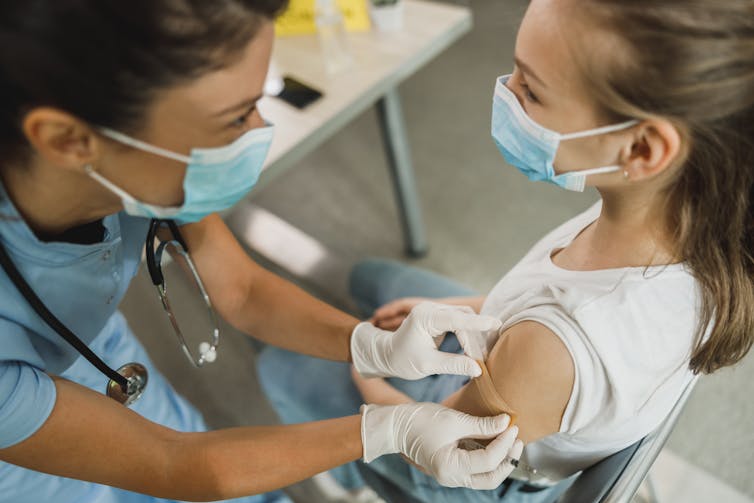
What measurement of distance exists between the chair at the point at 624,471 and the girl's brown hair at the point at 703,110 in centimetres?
10

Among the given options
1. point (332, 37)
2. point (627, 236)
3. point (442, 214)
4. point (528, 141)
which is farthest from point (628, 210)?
point (442, 214)

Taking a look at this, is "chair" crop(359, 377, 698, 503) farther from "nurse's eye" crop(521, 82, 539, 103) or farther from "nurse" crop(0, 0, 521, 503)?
"nurse's eye" crop(521, 82, 539, 103)

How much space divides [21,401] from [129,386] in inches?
9.0

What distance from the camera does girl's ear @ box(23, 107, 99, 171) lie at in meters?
0.62

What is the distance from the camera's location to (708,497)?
144 cm

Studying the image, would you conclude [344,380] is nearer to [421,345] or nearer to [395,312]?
[395,312]

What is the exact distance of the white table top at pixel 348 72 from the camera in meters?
1.33

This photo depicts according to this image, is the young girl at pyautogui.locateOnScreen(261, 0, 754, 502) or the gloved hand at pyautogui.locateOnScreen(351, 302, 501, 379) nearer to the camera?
the young girl at pyautogui.locateOnScreen(261, 0, 754, 502)

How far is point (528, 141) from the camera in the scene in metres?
0.78

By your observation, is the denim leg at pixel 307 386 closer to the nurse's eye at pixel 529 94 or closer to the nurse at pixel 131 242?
the nurse at pixel 131 242

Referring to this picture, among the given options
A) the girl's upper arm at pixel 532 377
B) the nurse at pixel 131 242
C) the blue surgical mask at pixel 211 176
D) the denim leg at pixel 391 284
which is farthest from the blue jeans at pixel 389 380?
the blue surgical mask at pixel 211 176

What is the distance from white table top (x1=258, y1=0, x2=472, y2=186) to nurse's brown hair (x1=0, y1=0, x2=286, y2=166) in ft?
2.07

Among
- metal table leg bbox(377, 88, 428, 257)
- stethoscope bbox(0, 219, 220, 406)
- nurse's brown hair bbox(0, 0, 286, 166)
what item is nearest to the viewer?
nurse's brown hair bbox(0, 0, 286, 166)

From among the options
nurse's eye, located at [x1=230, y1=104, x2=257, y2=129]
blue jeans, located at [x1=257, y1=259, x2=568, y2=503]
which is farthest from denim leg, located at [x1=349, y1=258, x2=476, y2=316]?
nurse's eye, located at [x1=230, y1=104, x2=257, y2=129]
